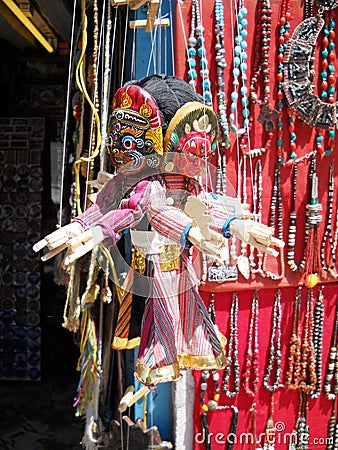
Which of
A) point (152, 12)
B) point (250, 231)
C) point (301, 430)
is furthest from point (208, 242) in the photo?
point (301, 430)

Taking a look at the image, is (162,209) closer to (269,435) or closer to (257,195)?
(257,195)

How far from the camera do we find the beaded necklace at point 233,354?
6.00 feet

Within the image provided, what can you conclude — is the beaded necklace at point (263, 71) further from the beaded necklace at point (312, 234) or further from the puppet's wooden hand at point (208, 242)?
the puppet's wooden hand at point (208, 242)

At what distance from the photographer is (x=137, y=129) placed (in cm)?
112

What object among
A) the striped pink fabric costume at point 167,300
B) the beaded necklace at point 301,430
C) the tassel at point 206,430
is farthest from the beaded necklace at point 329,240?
the striped pink fabric costume at point 167,300

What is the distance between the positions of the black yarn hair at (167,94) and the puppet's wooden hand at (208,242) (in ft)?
0.72

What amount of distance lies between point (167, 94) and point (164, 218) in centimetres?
25

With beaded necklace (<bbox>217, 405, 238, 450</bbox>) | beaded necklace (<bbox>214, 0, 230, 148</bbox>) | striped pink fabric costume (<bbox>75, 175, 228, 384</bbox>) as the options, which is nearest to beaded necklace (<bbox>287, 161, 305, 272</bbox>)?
beaded necklace (<bbox>214, 0, 230, 148</bbox>)

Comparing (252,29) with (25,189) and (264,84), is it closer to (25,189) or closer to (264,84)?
(264,84)

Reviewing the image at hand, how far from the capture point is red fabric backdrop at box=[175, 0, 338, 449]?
5.57 feet

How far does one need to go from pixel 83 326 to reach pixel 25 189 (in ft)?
4.57

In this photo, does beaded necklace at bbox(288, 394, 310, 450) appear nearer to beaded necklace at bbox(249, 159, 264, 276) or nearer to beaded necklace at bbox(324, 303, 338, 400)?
beaded necklace at bbox(324, 303, 338, 400)

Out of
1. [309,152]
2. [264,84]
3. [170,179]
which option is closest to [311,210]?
[309,152]

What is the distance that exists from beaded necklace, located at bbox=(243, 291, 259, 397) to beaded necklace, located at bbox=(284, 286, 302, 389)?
0.34 ft
